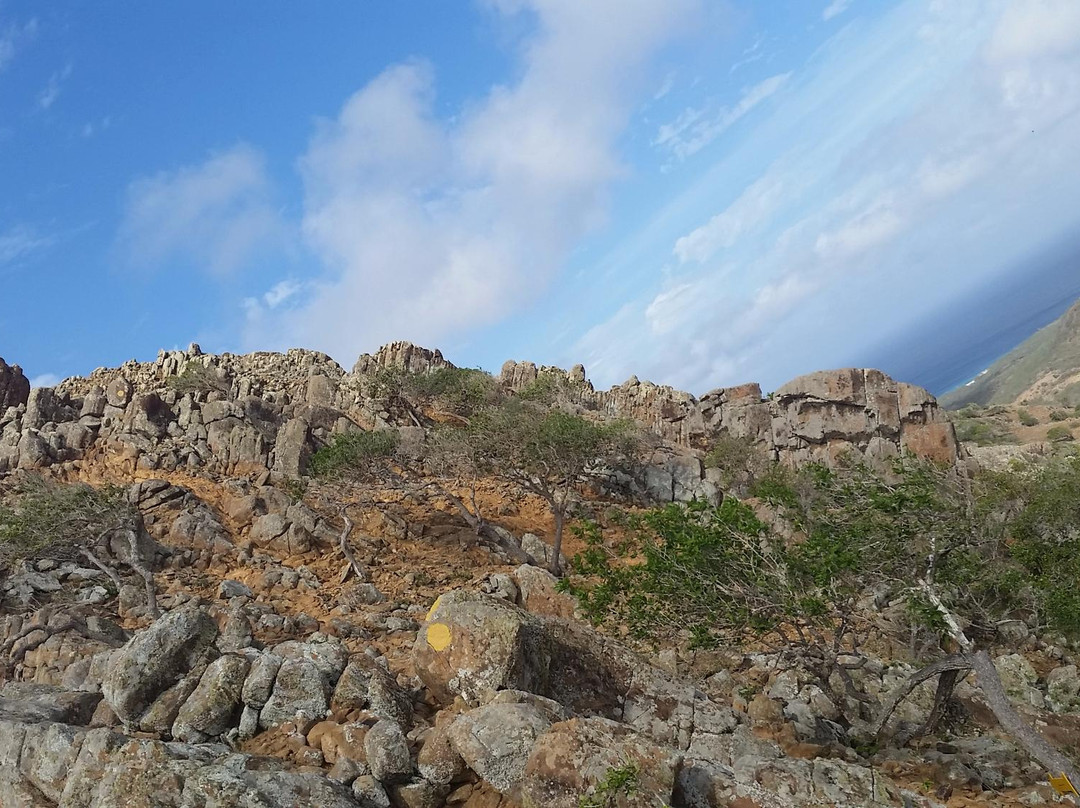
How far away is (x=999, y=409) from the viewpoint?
8119 centimetres

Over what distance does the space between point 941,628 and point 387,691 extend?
11.4 metres

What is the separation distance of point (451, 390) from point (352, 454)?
21739 mm

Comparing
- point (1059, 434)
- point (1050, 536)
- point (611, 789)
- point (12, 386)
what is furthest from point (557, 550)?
point (1059, 434)

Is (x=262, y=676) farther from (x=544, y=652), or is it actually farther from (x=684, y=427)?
(x=684, y=427)

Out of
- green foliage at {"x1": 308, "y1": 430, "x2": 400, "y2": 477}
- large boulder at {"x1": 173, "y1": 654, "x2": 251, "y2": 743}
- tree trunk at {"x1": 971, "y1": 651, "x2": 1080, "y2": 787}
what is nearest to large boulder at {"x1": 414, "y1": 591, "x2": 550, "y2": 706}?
large boulder at {"x1": 173, "y1": 654, "x2": 251, "y2": 743}

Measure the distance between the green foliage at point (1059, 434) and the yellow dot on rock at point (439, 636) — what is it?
6768cm

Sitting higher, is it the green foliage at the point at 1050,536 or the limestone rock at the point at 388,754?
the limestone rock at the point at 388,754

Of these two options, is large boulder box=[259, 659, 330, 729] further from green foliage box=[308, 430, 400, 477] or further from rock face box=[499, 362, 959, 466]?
rock face box=[499, 362, 959, 466]

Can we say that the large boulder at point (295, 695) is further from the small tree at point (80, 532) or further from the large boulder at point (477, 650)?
the small tree at point (80, 532)

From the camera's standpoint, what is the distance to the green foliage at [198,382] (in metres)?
45.9

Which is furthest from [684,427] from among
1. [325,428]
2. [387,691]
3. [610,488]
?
[387,691]

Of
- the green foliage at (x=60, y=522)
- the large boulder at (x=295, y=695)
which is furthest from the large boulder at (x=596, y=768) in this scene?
the green foliage at (x=60, y=522)

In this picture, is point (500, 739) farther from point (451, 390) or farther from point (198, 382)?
point (451, 390)

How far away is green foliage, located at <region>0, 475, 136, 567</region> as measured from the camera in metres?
23.0
